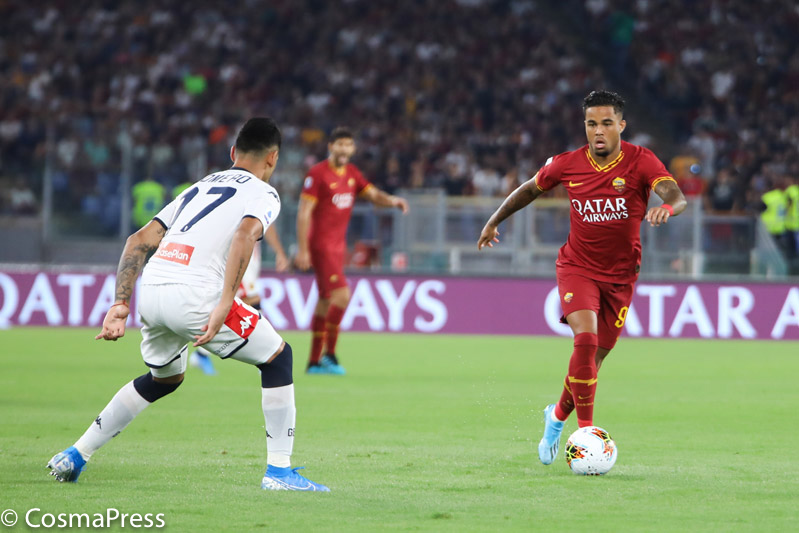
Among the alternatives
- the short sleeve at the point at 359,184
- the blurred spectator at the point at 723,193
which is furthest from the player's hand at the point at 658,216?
the blurred spectator at the point at 723,193

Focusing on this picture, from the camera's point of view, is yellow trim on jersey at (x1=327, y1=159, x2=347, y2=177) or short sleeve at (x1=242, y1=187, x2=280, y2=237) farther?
yellow trim on jersey at (x1=327, y1=159, x2=347, y2=177)

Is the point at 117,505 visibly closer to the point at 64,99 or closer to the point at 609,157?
the point at 609,157

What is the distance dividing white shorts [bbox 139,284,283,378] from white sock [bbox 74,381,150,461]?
31cm

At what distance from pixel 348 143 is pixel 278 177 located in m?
8.78

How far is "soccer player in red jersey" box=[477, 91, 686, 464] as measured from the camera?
7.27 metres

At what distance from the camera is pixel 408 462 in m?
7.28

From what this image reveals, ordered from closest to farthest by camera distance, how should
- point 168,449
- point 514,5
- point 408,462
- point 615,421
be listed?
point 408,462
point 168,449
point 615,421
point 514,5

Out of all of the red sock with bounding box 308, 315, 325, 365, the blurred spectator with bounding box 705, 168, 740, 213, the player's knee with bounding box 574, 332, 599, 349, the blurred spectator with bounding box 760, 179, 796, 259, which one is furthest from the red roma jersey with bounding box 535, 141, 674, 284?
the blurred spectator with bounding box 705, 168, 740, 213

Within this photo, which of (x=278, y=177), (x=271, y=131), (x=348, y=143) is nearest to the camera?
(x=271, y=131)

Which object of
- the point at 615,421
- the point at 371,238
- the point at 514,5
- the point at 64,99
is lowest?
the point at 615,421

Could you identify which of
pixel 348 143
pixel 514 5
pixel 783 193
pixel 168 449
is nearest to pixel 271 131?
pixel 168 449

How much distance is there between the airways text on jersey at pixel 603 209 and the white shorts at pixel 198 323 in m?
2.29

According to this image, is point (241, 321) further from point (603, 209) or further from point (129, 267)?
point (603, 209)

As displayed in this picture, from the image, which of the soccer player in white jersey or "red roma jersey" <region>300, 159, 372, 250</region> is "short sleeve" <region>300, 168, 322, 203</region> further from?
the soccer player in white jersey
